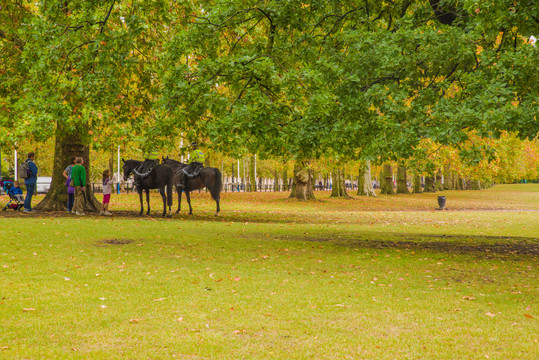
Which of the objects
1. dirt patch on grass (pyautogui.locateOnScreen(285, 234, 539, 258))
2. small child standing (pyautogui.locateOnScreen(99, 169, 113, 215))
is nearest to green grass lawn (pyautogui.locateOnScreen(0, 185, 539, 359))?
dirt patch on grass (pyautogui.locateOnScreen(285, 234, 539, 258))

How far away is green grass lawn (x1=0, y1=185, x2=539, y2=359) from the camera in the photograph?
18.3 feet

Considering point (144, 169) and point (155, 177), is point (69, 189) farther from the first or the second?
point (155, 177)

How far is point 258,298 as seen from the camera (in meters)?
7.72

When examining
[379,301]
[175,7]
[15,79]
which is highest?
[175,7]

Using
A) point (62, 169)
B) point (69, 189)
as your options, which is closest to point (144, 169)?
point (69, 189)

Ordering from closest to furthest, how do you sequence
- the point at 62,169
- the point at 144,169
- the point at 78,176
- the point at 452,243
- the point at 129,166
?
the point at 452,243, the point at 78,176, the point at 144,169, the point at 129,166, the point at 62,169

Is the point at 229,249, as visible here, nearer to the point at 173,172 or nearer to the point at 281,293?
the point at 281,293

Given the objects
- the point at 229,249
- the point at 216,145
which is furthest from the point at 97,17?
the point at 229,249

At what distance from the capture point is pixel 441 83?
1217cm

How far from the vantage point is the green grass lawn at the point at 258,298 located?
5586 millimetres

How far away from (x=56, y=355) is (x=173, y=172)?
1672cm

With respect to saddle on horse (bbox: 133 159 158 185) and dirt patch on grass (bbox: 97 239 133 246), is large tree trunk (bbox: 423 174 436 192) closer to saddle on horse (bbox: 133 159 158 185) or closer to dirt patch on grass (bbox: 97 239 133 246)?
saddle on horse (bbox: 133 159 158 185)

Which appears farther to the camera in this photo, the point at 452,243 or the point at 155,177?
the point at 155,177

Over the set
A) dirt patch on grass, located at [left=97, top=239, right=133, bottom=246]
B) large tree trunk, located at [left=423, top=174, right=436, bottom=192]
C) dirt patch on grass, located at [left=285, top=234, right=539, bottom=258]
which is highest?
large tree trunk, located at [left=423, top=174, right=436, bottom=192]
